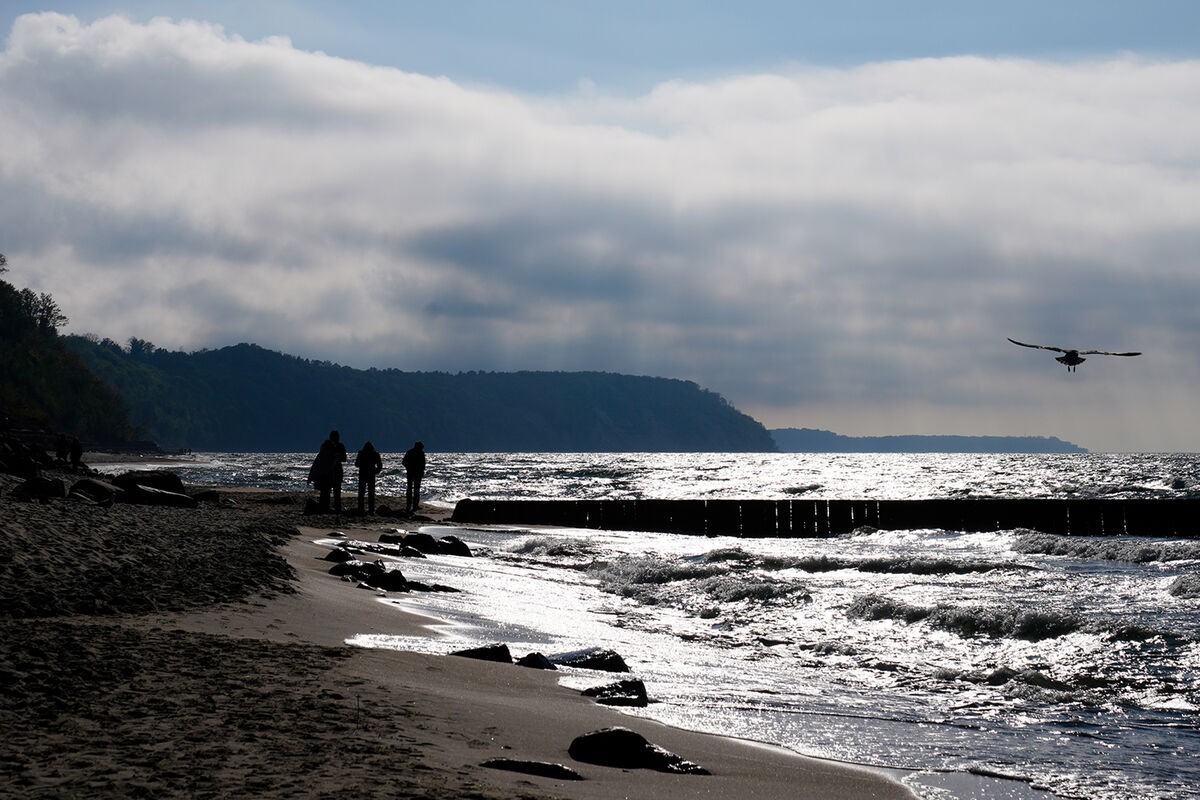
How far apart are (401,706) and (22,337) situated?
13861 centimetres

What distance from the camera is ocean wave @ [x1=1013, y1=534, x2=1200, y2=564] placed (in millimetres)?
20281

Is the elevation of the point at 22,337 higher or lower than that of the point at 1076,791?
higher

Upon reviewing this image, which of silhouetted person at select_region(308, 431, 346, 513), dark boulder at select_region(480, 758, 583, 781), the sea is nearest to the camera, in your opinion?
dark boulder at select_region(480, 758, 583, 781)

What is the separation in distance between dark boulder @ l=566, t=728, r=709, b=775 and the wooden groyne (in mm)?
25309

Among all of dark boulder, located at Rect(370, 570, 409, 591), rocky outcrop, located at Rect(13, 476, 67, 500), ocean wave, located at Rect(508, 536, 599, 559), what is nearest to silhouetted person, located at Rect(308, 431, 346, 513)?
ocean wave, located at Rect(508, 536, 599, 559)

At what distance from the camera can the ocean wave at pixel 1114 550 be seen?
20.3m

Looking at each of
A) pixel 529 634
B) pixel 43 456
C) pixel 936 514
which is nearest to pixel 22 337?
pixel 43 456

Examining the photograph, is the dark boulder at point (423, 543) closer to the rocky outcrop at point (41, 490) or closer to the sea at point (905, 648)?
the sea at point (905, 648)

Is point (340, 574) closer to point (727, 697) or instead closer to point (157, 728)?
point (727, 697)

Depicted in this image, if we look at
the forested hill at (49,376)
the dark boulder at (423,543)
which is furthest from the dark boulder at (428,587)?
the forested hill at (49,376)

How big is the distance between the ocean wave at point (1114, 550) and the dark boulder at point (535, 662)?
16081 mm

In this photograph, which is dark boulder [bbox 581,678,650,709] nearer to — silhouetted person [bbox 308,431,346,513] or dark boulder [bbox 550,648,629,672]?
dark boulder [bbox 550,648,629,672]

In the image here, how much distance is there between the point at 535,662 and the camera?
309 inches

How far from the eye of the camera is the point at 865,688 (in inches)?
322
